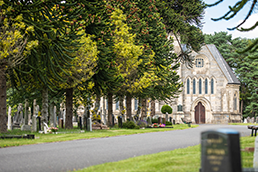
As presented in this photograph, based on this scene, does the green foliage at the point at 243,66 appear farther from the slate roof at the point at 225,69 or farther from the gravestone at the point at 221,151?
the gravestone at the point at 221,151

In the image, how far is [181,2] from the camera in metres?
38.5

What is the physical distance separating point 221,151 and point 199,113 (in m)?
56.2

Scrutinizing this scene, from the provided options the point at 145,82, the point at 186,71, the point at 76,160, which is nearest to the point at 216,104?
the point at 186,71

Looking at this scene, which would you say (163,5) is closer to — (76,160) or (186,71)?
(186,71)

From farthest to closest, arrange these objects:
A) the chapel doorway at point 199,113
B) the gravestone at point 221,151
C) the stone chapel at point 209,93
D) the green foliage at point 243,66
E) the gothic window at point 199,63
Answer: the green foliage at point 243,66, the gothic window at point 199,63, the chapel doorway at point 199,113, the stone chapel at point 209,93, the gravestone at point 221,151

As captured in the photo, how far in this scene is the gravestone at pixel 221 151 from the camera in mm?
3857

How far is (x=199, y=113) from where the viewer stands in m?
58.8

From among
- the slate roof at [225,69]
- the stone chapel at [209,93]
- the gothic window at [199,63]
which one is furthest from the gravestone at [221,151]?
the gothic window at [199,63]

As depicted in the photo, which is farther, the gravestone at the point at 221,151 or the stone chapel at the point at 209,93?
the stone chapel at the point at 209,93

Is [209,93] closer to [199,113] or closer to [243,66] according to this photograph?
[199,113]

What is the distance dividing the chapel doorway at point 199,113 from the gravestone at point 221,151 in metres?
55.9

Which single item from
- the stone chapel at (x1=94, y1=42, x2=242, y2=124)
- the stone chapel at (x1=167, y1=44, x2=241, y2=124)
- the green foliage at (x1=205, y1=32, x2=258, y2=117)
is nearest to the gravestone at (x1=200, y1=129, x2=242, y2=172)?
the stone chapel at (x1=94, y1=42, x2=242, y2=124)

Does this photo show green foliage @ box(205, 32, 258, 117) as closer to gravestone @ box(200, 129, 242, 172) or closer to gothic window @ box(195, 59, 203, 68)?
gothic window @ box(195, 59, 203, 68)

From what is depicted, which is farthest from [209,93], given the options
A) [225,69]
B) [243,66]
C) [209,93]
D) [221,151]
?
[221,151]
